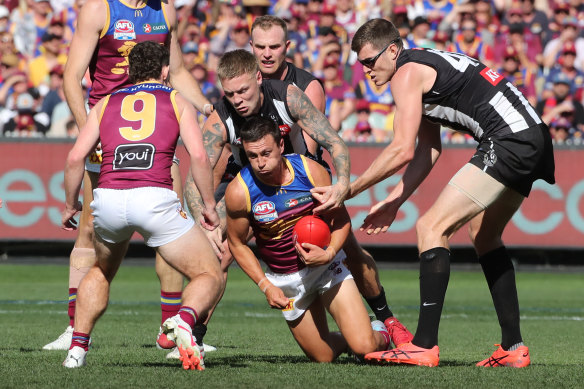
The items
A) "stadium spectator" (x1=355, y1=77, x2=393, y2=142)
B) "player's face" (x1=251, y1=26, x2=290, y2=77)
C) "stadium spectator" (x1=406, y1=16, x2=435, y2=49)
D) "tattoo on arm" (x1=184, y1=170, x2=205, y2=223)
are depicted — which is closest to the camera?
"tattoo on arm" (x1=184, y1=170, x2=205, y2=223)

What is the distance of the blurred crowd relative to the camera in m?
16.6

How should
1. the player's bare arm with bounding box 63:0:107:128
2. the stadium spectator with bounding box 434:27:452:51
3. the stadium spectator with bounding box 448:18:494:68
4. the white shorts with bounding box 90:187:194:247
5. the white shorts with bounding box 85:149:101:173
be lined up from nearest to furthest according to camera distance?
the white shorts with bounding box 90:187:194:247, the player's bare arm with bounding box 63:0:107:128, the white shorts with bounding box 85:149:101:173, the stadium spectator with bounding box 434:27:452:51, the stadium spectator with bounding box 448:18:494:68

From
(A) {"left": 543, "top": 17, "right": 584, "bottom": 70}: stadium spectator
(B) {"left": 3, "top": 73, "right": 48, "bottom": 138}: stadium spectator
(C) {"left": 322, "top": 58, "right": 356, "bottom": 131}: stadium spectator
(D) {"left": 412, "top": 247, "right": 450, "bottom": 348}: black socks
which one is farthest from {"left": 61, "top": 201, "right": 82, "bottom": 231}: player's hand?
(A) {"left": 543, "top": 17, "right": 584, "bottom": 70}: stadium spectator

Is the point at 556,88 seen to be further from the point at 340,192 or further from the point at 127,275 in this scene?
the point at 340,192

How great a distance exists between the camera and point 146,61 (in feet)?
21.6

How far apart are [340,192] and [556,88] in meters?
10.9

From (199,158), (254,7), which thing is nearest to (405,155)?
(199,158)

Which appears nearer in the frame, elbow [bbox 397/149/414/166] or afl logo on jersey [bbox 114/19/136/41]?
elbow [bbox 397/149/414/166]

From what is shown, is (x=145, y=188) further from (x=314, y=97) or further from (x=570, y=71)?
(x=570, y=71)

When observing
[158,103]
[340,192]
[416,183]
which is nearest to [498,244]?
[416,183]

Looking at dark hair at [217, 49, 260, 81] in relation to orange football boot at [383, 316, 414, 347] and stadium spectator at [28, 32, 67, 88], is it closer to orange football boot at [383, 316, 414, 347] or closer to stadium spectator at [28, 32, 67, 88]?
orange football boot at [383, 316, 414, 347]

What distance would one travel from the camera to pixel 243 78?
7.03 meters

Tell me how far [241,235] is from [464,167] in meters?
1.59

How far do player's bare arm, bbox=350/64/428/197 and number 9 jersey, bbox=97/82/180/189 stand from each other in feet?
4.25
